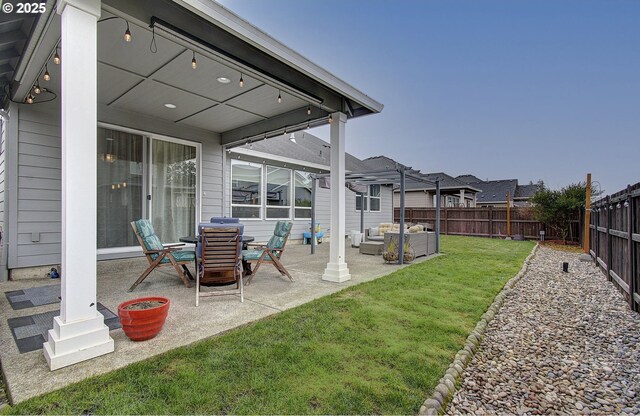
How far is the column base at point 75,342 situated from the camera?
6.89 ft

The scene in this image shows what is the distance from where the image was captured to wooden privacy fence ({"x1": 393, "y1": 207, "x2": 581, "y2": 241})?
491 inches

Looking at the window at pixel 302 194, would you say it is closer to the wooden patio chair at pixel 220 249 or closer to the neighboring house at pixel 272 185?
the neighboring house at pixel 272 185

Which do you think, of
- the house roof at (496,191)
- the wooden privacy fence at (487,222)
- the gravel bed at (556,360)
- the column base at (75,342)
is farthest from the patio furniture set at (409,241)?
the house roof at (496,191)

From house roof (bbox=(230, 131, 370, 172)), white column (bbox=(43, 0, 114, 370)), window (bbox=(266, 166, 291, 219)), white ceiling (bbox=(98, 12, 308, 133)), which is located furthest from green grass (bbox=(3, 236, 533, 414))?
window (bbox=(266, 166, 291, 219))

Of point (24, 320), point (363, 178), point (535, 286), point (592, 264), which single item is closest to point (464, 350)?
point (535, 286)

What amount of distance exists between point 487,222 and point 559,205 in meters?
3.52

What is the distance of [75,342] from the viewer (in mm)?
2174

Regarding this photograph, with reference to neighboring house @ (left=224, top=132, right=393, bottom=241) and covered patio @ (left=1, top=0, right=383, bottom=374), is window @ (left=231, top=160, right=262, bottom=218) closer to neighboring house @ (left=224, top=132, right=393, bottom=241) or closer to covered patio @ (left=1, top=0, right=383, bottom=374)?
neighboring house @ (left=224, top=132, right=393, bottom=241)

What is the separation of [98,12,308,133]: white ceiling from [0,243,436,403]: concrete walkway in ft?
9.76

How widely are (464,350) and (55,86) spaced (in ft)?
21.5

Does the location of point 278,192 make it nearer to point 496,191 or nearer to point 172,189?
point 172,189

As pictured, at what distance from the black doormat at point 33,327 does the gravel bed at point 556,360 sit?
3.18m

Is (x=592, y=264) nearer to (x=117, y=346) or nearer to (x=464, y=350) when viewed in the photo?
(x=464, y=350)

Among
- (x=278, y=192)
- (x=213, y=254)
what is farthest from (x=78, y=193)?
(x=278, y=192)
